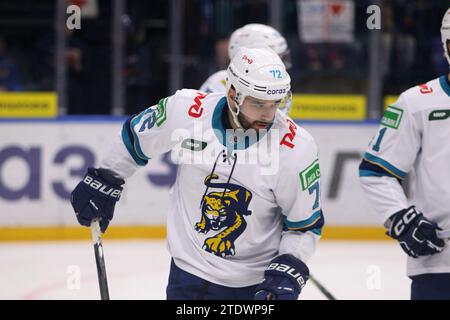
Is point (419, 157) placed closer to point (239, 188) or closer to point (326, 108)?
point (239, 188)

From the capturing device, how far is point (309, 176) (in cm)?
263

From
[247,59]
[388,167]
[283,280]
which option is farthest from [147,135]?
[388,167]

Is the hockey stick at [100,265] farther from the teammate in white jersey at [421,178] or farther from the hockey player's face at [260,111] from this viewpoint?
the teammate in white jersey at [421,178]

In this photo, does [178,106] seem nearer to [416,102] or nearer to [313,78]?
[416,102]

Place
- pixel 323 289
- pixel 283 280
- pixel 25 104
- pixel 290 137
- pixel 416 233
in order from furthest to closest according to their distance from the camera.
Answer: pixel 25 104
pixel 323 289
pixel 416 233
pixel 290 137
pixel 283 280

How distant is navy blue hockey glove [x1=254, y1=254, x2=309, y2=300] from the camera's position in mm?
2537

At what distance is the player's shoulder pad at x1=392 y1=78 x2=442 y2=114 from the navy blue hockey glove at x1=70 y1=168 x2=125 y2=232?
0.92m

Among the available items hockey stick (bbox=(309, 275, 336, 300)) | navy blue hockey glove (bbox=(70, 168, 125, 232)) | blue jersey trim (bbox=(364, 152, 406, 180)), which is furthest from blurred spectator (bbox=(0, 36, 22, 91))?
blue jersey trim (bbox=(364, 152, 406, 180))

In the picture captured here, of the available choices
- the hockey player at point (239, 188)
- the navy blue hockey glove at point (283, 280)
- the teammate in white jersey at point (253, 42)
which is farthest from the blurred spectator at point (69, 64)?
the navy blue hockey glove at point (283, 280)

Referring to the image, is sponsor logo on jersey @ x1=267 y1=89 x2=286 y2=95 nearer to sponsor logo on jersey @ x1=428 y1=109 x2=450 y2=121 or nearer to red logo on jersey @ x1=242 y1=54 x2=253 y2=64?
red logo on jersey @ x1=242 y1=54 x2=253 y2=64

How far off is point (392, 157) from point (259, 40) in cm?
197

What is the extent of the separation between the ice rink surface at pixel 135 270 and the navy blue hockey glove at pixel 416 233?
2158mm

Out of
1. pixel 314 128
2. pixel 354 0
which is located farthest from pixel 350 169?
pixel 354 0

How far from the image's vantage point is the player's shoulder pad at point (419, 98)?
111 inches
